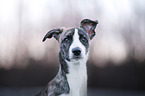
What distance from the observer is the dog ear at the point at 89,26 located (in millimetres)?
3188

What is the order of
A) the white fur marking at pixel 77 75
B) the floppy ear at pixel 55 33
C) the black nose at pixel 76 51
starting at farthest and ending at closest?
the floppy ear at pixel 55 33, the white fur marking at pixel 77 75, the black nose at pixel 76 51

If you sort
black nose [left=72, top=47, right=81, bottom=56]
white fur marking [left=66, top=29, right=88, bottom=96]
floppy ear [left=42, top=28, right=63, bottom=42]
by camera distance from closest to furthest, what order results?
1. black nose [left=72, top=47, right=81, bottom=56]
2. white fur marking [left=66, top=29, right=88, bottom=96]
3. floppy ear [left=42, top=28, right=63, bottom=42]

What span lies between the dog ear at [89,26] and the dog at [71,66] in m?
0.20

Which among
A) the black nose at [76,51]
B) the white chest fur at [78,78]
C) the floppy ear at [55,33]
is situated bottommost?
the white chest fur at [78,78]

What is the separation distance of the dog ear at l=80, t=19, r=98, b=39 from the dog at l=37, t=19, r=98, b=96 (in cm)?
20

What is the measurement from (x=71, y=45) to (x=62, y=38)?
252mm

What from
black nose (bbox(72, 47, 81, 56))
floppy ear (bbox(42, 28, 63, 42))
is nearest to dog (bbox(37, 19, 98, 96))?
black nose (bbox(72, 47, 81, 56))

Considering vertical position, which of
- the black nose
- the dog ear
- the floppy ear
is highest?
the dog ear

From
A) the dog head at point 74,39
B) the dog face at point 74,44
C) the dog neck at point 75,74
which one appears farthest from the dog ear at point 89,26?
the dog neck at point 75,74

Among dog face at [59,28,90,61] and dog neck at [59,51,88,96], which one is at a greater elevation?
dog face at [59,28,90,61]

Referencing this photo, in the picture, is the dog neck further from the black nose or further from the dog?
the black nose

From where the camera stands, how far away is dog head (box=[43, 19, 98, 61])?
9.14 ft

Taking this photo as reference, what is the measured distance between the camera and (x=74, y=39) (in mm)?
2908

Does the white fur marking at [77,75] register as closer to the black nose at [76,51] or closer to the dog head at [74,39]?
the dog head at [74,39]
